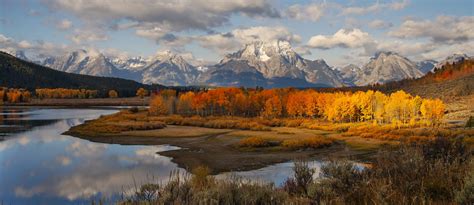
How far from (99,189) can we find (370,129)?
47.8 m

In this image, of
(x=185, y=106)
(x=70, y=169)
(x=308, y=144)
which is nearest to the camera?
(x=70, y=169)

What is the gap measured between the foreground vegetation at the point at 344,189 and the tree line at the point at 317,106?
65383mm

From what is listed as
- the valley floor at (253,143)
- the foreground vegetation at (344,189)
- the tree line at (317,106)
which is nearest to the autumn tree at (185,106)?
the tree line at (317,106)

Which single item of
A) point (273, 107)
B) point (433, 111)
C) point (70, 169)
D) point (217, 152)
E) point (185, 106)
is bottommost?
point (217, 152)

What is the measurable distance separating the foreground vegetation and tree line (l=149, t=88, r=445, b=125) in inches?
2574

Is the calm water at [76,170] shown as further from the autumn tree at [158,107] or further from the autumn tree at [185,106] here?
the autumn tree at [185,106]

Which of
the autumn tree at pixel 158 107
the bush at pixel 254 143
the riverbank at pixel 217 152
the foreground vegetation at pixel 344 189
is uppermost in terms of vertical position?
the foreground vegetation at pixel 344 189

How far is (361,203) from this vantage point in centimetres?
924

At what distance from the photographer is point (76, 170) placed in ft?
112

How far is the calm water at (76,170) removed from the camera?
25.8m

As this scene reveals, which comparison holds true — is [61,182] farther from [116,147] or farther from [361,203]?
[361,203]

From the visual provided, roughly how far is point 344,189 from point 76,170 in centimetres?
2860

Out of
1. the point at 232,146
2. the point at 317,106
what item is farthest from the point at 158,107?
the point at 232,146

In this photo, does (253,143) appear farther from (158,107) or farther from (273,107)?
(158,107)
